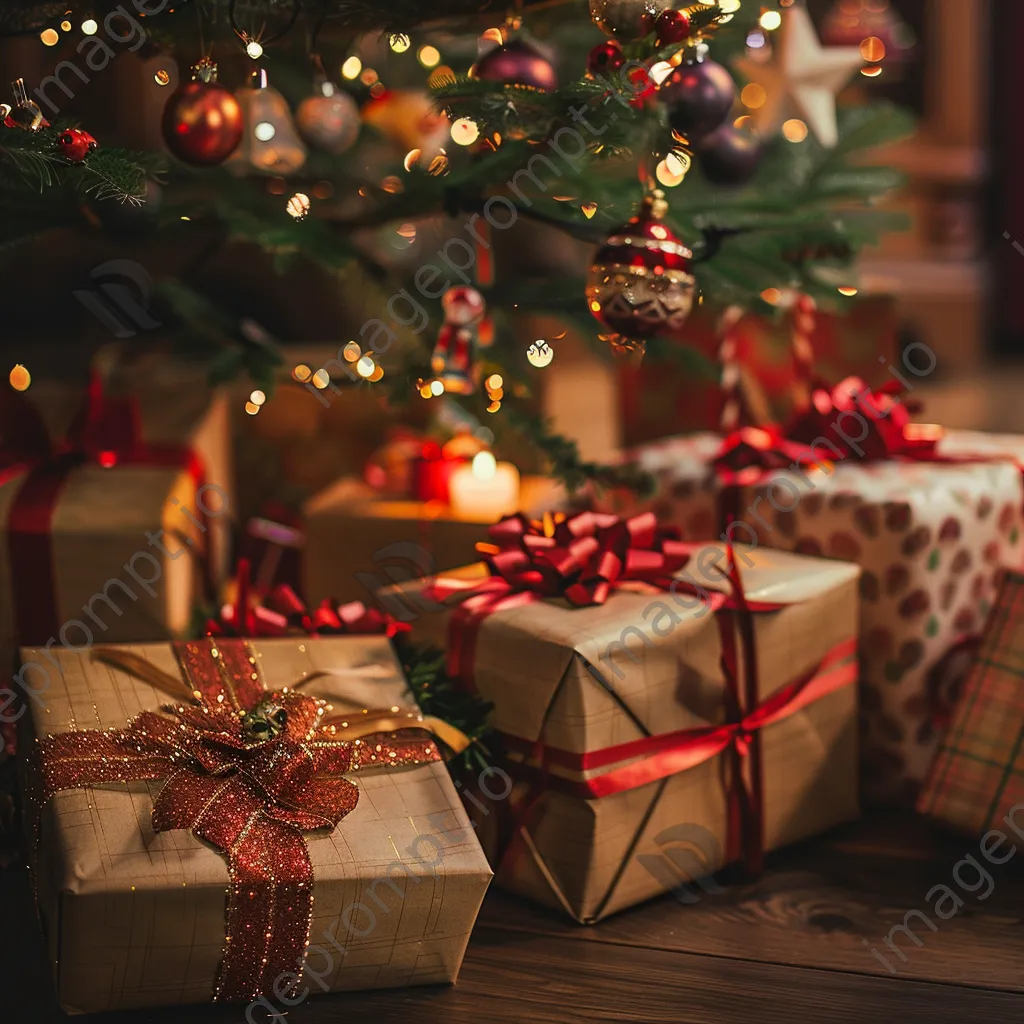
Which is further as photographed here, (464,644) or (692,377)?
(692,377)

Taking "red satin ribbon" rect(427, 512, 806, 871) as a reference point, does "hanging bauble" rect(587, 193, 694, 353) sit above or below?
above

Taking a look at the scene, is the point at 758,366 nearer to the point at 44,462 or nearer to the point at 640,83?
the point at 640,83

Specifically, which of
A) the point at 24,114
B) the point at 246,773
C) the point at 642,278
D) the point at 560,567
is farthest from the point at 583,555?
the point at 24,114

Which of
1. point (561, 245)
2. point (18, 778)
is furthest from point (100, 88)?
point (18, 778)

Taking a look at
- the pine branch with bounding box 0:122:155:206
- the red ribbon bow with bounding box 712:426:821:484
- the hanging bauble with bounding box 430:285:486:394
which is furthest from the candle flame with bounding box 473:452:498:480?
the pine branch with bounding box 0:122:155:206

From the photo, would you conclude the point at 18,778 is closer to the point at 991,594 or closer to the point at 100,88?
the point at 991,594

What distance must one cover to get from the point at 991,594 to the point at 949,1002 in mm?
519

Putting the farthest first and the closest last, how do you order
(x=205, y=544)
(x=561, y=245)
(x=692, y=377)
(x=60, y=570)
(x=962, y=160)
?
(x=962, y=160) < (x=561, y=245) < (x=692, y=377) < (x=205, y=544) < (x=60, y=570)

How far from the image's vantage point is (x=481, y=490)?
1526 mm

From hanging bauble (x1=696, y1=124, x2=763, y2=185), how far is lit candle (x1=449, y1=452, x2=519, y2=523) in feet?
1.36

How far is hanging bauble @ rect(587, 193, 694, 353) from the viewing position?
1.15 m

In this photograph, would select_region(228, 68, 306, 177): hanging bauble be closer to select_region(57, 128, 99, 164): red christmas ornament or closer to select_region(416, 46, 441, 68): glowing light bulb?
select_region(416, 46, 441, 68): glowing light bulb

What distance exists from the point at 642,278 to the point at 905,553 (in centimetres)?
39

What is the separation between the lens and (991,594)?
1369 millimetres
